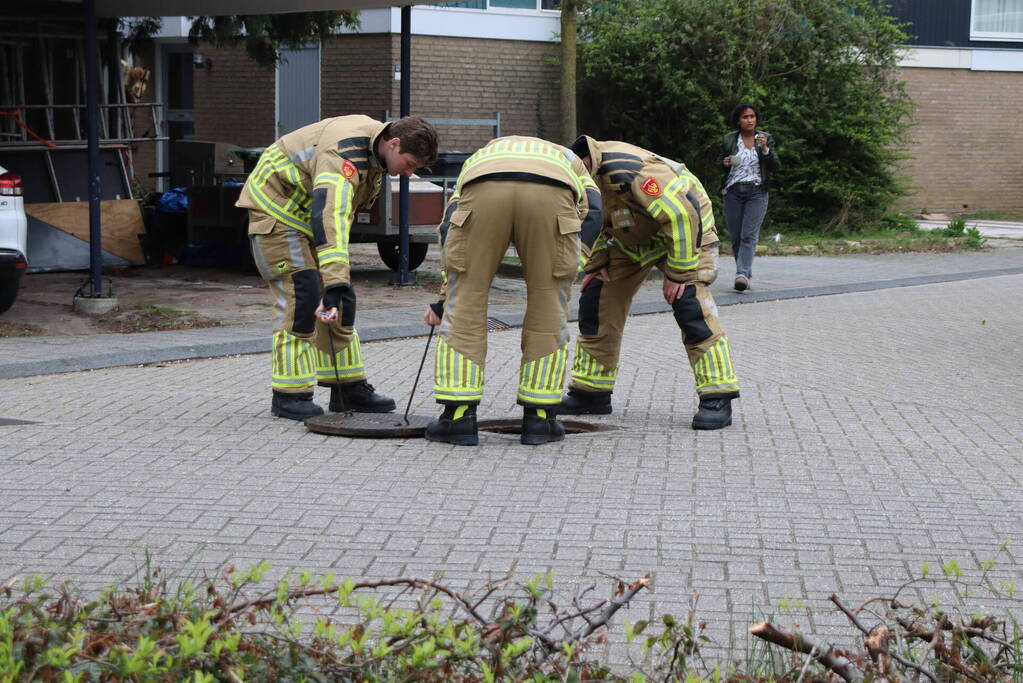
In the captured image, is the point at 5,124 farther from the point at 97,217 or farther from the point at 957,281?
the point at 957,281

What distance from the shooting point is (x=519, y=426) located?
22.5ft

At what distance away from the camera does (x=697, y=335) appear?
699 cm

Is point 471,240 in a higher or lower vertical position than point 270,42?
lower

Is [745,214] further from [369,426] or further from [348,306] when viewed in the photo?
[369,426]

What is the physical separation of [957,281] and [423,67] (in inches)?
362

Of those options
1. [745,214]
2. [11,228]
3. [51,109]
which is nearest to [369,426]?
[11,228]

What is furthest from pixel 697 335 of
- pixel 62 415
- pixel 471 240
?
pixel 62 415

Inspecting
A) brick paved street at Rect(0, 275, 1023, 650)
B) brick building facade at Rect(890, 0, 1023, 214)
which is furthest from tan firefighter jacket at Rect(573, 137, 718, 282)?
brick building facade at Rect(890, 0, 1023, 214)

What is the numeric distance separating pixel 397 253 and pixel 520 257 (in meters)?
8.40

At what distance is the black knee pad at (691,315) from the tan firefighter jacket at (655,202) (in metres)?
0.10

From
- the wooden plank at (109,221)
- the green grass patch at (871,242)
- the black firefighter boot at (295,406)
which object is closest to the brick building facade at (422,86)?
the green grass patch at (871,242)

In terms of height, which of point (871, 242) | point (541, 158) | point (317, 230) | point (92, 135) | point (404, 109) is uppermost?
point (404, 109)

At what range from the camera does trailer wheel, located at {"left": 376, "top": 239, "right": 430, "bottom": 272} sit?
14172 millimetres

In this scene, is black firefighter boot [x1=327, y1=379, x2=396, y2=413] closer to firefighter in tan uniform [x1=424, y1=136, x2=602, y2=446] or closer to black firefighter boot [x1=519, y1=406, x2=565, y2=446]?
firefighter in tan uniform [x1=424, y1=136, x2=602, y2=446]
